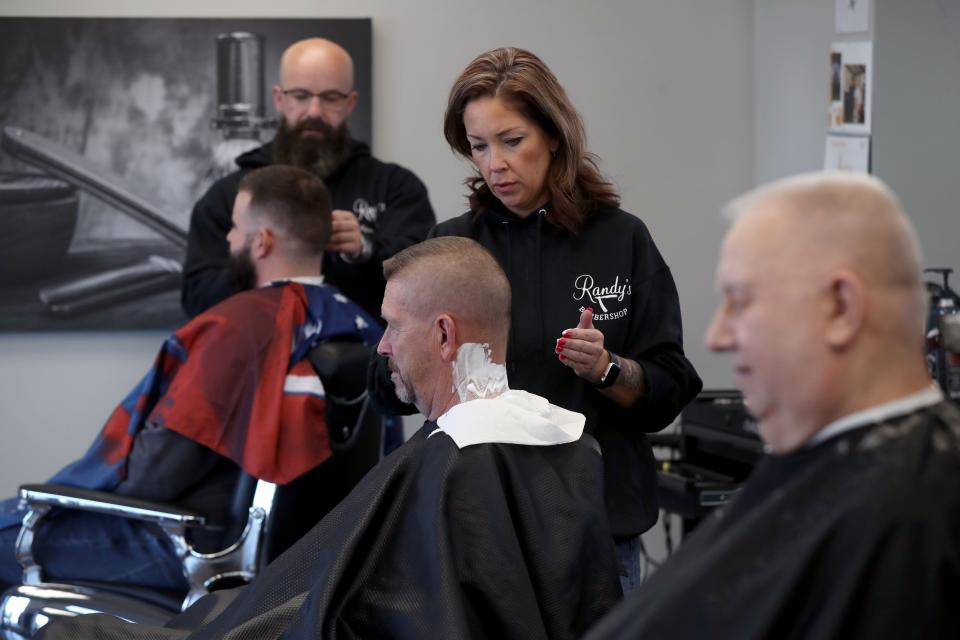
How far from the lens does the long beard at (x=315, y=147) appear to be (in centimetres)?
358

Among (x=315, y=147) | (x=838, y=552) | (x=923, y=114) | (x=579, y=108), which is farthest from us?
(x=579, y=108)

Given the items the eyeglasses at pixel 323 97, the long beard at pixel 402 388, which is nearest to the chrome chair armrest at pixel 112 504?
the long beard at pixel 402 388

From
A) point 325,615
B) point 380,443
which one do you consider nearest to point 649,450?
point 325,615

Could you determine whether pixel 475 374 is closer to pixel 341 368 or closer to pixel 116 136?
pixel 341 368

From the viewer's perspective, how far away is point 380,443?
3.03 metres

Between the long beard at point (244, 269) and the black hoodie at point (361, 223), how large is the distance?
0.31m

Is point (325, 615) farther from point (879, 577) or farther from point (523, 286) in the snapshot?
point (879, 577)

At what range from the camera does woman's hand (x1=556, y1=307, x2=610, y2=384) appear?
1.96 meters

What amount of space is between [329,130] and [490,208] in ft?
4.83

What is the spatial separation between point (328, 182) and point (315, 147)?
0.13 meters

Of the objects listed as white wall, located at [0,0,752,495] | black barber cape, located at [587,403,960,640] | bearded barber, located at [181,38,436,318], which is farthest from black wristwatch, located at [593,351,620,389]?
white wall, located at [0,0,752,495]

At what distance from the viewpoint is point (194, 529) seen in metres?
2.74

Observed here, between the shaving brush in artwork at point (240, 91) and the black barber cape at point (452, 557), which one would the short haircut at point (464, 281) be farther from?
the shaving brush in artwork at point (240, 91)

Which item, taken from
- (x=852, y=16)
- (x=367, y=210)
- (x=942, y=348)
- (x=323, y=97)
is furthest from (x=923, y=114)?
(x=323, y=97)
